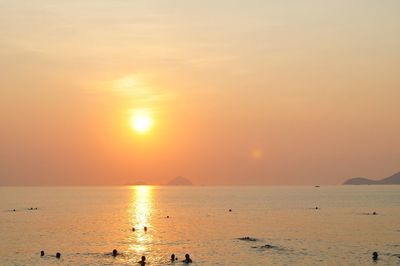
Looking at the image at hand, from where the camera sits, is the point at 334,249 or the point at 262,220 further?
the point at 262,220

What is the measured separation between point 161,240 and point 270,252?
24.8m

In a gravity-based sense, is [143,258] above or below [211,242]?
below

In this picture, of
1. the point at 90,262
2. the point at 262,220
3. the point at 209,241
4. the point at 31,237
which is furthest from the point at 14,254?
the point at 262,220

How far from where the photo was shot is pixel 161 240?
316ft

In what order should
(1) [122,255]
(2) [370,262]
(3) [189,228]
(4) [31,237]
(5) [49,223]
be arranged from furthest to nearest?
(5) [49,223] < (3) [189,228] < (4) [31,237] < (1) [122,255] < (2) [370,262]

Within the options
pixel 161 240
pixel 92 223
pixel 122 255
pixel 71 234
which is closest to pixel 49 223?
pixel 92 223

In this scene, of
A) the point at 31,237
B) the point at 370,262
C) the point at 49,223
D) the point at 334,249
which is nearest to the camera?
the point at 370,262

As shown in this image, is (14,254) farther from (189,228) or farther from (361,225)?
(361,225)

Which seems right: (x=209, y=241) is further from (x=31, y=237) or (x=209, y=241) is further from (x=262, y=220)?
(x=262, y=220)

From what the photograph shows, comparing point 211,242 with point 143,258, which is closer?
point 143,258

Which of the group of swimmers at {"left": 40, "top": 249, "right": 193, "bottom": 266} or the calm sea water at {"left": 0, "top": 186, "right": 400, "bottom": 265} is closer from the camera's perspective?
the group of swimmers at {"left": 40, "top": 249, "right": 193, "bottom": 266}

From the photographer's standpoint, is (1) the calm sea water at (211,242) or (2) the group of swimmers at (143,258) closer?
(2) the group of swimmers at (143,258)

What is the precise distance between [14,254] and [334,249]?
49574 mm

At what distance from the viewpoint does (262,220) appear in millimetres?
140125
